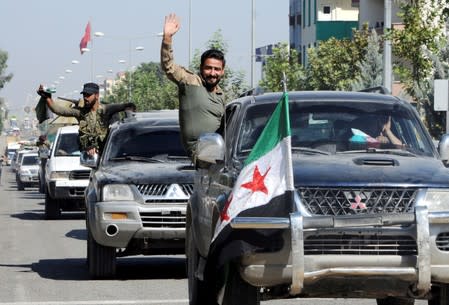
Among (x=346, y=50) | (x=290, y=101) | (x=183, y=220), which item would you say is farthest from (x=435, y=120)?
(x=290, y=101)

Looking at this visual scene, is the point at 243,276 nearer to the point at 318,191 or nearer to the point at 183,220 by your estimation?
the point at 318,191

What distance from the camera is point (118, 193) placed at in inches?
602

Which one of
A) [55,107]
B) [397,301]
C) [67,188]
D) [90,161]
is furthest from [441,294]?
[67,188]

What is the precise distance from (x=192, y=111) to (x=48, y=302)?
2114 millimetres

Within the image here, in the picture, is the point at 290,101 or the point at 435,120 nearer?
the point at 290,101

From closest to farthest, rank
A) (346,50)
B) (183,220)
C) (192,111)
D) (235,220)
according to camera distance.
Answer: (235,220) → (192,111) → (183,220) → (346,50)

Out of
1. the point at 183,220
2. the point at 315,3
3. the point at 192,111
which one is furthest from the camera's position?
the point at 315,3

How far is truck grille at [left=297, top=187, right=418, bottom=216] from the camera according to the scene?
920 cm

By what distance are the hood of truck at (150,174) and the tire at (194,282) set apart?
383 cm

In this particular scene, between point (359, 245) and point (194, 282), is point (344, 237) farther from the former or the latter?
point (194, 282)

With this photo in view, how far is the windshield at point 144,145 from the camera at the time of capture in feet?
55.2

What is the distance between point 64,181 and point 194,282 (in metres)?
19.1

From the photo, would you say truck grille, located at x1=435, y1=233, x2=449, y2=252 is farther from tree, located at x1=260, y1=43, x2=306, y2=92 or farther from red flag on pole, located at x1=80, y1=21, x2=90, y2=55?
red flag on pole, located at x1=80, y1=21, x2=90, y2=55

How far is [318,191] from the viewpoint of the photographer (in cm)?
924
